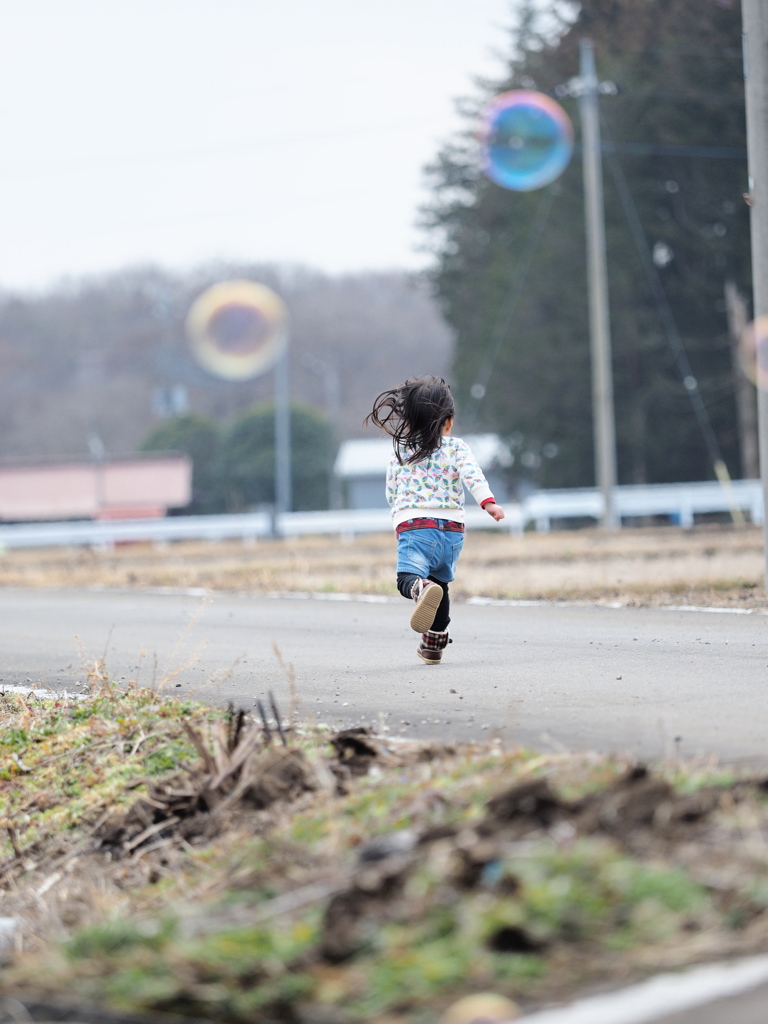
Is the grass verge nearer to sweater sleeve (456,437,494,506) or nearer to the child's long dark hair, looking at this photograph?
sweater sleeve (456,437,494,506)

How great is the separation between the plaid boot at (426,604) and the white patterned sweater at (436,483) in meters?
0.51

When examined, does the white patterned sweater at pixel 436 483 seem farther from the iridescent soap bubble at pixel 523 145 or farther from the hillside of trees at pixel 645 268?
the hillside of trees at pixel 645 268

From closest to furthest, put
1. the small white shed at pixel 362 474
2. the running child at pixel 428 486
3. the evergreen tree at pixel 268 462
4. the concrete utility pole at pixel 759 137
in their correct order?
the running child at pixel 428 486, the concrete utility pole at pixel 759 137, the evergreen tree at pixel 268 462, the small white shed at pixel 362 474

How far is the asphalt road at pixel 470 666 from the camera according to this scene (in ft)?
18.6

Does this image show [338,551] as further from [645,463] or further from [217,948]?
[217,948]

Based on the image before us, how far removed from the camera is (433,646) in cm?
808

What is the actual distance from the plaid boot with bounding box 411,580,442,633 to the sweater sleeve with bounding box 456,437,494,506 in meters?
0.57

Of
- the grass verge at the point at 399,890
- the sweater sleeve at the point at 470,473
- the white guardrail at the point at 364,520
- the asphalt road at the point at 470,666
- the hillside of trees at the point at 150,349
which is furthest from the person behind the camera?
the hillside of trees at the point at 150,349

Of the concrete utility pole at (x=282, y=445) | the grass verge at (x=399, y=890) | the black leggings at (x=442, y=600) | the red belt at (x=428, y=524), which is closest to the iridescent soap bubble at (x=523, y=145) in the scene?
the red belt at (x=428, y=524)

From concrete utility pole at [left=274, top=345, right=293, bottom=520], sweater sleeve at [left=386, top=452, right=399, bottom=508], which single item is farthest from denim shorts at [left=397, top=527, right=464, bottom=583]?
concrete utility pole at [left=274, top=345, right=293, bottom=520]

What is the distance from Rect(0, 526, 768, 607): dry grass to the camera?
43.0ft

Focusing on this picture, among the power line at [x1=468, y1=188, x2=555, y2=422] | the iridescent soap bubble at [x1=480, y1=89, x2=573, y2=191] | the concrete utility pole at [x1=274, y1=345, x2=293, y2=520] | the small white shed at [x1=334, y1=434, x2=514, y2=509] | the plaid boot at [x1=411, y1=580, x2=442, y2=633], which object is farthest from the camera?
the small white shed at [x1=334, y1=434, x2=514, y2=509]

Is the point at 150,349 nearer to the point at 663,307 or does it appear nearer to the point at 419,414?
the point at 663,307

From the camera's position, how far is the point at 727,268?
38375 mm
